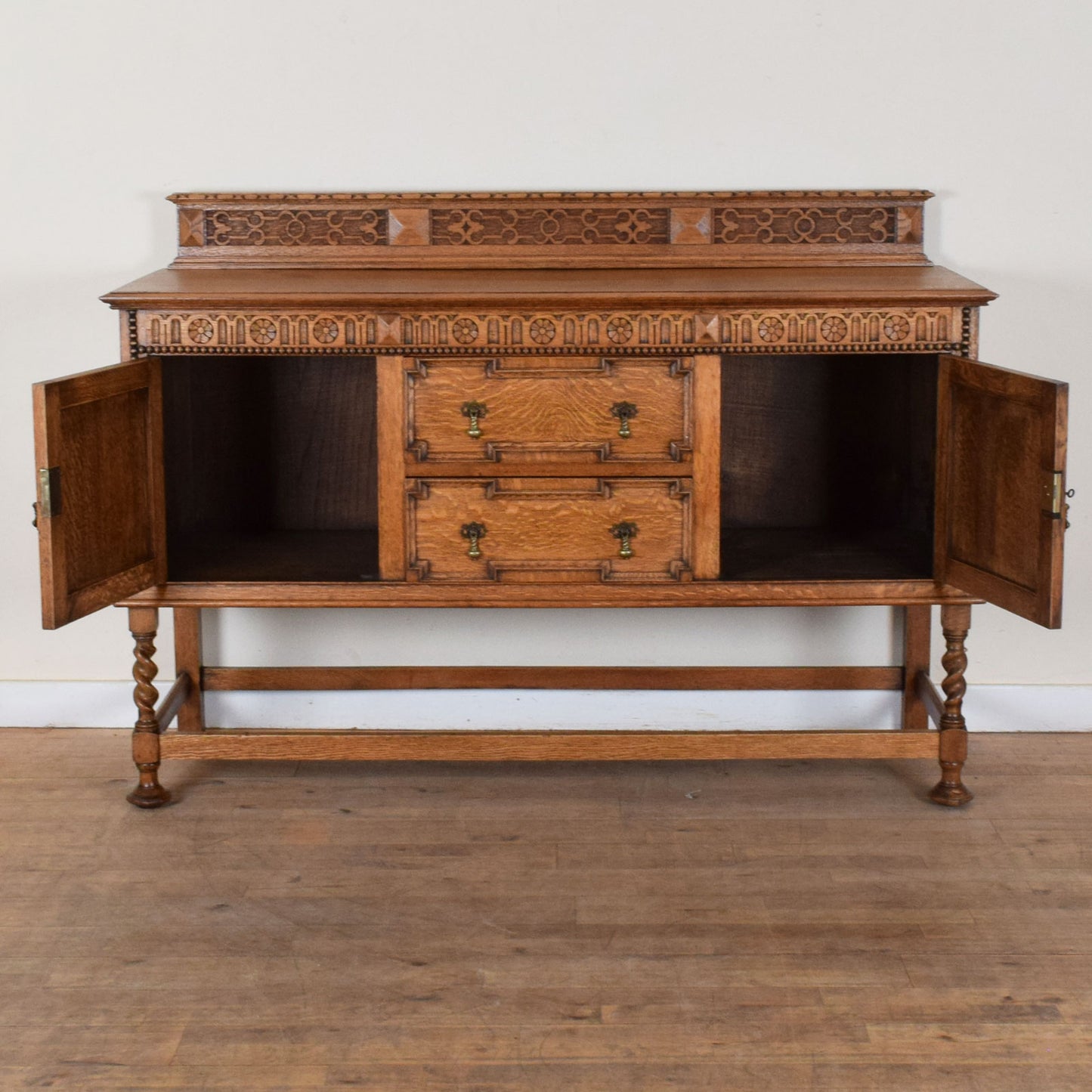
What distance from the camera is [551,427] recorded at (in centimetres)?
310

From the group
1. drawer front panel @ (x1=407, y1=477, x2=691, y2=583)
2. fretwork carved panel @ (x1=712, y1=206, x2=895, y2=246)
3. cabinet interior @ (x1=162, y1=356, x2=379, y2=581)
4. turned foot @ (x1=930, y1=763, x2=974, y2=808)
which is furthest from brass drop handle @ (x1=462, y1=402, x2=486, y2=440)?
turned foot @ (x1=930, y1=763, x2=974, y2=808)

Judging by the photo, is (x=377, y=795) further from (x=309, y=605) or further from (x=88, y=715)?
(x=88, y=715)

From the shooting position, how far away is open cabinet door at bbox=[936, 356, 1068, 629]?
2.73 meters

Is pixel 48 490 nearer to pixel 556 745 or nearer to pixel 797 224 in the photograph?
pixel 556 745

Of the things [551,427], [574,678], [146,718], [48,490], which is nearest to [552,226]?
[551,427]

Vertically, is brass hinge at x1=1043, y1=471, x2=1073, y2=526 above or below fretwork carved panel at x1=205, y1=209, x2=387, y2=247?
below

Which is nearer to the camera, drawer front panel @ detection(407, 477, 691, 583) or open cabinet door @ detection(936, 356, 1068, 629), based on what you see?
open cabinet door @ detection(936, 356, 1068, 629)

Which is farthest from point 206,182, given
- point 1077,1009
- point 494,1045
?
point 1077,1009

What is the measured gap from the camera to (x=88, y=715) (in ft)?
12.7

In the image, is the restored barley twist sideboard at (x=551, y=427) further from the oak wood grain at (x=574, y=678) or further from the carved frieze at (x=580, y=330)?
the oak wood grain at (x=574, y=678)

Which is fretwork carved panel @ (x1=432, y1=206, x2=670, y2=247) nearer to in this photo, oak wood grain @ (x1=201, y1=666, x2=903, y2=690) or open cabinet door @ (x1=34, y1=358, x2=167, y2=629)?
open cabinet door @ (x1=34, y1=358, x2=167, y2=629)

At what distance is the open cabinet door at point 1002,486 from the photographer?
2.73m

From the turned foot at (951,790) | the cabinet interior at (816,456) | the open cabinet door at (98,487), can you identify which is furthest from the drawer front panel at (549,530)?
the turned foot at (951,790)

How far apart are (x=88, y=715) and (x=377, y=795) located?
95 centimetres
